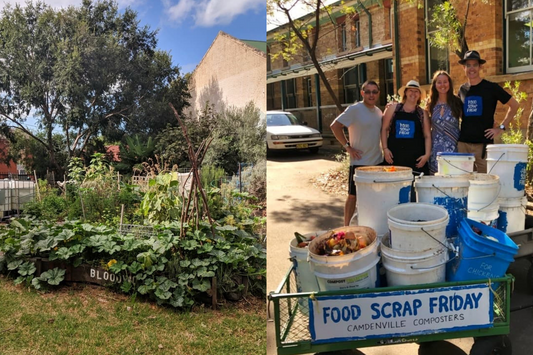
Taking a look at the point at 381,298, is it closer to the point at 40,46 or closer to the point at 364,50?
the point at 40,46

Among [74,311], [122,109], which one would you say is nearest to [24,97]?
[122,109]

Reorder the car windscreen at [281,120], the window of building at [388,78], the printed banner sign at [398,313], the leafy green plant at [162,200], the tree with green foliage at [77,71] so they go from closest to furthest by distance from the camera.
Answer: the tree with green foliage at [77,71] → the printed banner sign at [398,313] → the leafy green plant at [162,200] → the car windscreen at [281,120] → the window of building at [388,78]

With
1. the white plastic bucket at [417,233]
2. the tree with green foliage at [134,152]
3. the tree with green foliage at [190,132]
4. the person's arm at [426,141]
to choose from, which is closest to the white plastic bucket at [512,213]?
the person's arm at [426,141]

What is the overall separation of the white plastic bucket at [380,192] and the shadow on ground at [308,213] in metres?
0.62

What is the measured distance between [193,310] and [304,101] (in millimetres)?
1387

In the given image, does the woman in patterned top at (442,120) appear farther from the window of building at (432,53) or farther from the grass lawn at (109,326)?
the grass lawn at (109,326)

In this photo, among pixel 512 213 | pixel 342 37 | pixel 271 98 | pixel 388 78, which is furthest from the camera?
pixel 388 78

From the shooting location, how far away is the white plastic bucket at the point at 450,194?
1930 mm

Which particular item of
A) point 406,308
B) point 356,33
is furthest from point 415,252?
point 356,33

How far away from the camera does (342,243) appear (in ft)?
5.73

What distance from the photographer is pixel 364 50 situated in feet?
10.0

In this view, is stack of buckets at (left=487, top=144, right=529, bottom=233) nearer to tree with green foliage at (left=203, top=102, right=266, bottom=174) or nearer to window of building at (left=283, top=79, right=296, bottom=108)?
window of building at (left=283, top=79, right=296, bottom=108)

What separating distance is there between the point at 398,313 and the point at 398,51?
8.26ft

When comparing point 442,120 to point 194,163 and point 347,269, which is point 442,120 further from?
point 194,163
